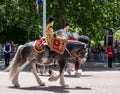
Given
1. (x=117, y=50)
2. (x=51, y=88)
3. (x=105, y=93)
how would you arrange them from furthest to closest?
(x=117, y=50) → (x=51, y=88) → (x=105, y=93)

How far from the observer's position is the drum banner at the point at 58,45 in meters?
15.1

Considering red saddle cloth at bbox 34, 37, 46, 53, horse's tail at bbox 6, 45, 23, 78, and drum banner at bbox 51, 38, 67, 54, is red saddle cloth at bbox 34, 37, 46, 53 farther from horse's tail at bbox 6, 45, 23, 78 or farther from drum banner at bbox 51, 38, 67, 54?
horse's tail at bbox 6, 45, 23, 78

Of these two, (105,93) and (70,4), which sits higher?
(70,4)

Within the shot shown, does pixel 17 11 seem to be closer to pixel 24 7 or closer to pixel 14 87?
pixel 24 7

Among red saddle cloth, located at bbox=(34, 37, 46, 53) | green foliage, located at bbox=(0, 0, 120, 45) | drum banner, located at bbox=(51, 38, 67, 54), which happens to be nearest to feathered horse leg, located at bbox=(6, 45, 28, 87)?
red saddle cloth, located at bbox=(34, 37, 46, 53)

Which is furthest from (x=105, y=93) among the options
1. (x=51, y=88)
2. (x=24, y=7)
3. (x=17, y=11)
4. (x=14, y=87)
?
(x=17, y=11)

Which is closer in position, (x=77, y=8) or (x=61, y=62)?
(x=61, y=62)

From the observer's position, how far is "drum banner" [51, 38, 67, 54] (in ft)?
49.4

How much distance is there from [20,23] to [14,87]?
34121 millimetres

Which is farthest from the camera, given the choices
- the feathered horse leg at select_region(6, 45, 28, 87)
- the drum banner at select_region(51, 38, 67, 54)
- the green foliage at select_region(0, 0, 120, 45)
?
the green foliage at select_region(0, 0, 120, 45)

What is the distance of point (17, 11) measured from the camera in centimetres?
4312

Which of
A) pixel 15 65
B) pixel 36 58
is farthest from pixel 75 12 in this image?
pixel 15 65

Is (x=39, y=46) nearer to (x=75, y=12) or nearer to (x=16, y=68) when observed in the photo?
(x=16, y=68)

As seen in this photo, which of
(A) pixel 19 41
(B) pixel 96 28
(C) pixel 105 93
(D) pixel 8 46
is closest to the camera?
(C) pixel 105 93
